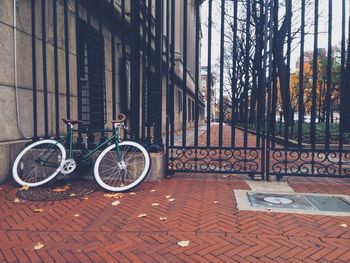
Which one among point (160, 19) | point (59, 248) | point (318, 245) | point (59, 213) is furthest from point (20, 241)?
point (160, 19)

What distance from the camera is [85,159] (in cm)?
560

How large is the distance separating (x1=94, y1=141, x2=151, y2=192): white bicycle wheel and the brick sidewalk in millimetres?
773

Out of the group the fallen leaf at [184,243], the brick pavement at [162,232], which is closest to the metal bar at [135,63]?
the brick pavement at [162,232]

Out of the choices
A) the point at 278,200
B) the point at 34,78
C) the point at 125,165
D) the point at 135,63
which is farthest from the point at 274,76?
the point at 34,78

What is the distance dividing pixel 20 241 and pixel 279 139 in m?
11.1

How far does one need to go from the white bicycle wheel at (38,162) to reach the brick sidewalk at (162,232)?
0.65 meters

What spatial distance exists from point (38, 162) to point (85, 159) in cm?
75

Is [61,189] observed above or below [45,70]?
below

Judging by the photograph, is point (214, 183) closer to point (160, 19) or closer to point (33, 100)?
point (160, 19)

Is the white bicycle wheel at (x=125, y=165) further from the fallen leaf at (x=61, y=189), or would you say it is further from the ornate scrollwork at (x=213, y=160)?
the ornate scrollwork at (x=213, y=160)

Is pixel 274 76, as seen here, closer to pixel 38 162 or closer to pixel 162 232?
pixel 162 232

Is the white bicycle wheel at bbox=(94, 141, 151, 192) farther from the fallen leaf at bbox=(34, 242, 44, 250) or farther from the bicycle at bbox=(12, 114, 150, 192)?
the fallen leaf at bbox=(34, 242, 44, 250)

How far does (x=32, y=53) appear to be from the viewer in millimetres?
5809

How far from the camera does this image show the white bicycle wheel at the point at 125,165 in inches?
211
